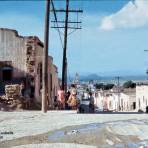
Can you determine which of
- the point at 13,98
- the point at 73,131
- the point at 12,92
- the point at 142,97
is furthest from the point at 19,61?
the point at 142,97

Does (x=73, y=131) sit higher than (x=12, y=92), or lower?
lower

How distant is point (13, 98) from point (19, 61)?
681 centimetres

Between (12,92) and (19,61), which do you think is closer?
(12,92)

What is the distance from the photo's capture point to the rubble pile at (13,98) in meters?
30.6

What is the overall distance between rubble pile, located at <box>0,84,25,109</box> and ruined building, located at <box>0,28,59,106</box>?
16.0 ft

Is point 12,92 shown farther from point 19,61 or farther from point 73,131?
point 73,131

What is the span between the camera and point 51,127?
49.9ft

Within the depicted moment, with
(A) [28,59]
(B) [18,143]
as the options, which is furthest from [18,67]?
(B) [18,143]

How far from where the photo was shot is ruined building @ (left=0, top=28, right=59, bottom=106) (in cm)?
3712

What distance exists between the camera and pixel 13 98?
31094 mm

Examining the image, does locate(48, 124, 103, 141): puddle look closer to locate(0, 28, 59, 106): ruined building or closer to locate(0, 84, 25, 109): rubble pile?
locate(0, 84, 25, 109): rubble pile

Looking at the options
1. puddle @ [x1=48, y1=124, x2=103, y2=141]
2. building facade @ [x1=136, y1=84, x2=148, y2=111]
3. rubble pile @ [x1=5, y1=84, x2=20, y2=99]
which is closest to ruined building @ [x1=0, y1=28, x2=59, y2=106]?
rubble pile @ [x1=5, y1=84, x2=20, y2=99]

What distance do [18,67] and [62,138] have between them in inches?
968

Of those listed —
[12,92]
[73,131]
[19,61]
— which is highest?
[19,61]
